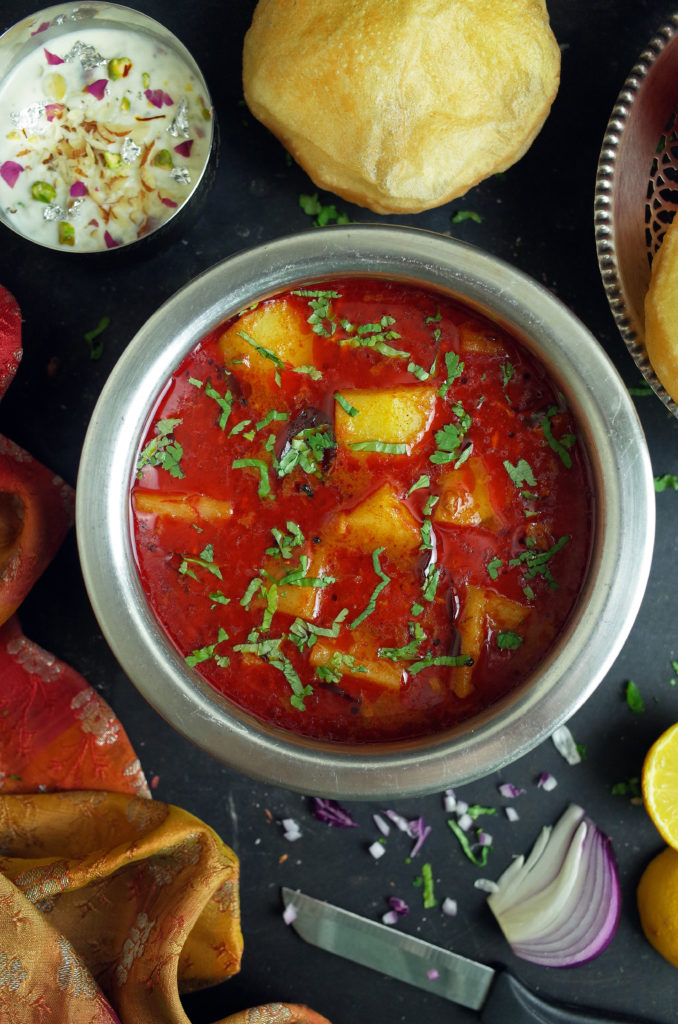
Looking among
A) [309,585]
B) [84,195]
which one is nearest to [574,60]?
[84,195]

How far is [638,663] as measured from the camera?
313 cm

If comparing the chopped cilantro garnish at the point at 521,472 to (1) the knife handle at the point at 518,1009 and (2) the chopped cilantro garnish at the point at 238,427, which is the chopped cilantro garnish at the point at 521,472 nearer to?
(2) the chopped cilantro garnish at the point at 238,427

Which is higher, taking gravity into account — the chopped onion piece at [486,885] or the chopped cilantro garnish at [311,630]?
the chopped cilantro garnish at [311,630]

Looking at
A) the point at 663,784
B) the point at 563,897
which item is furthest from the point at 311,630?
the point at 563,897

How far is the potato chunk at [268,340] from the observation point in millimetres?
2537

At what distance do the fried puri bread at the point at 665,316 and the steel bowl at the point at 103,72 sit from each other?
1445 millimetres

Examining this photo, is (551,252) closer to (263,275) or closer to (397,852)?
(263,275)

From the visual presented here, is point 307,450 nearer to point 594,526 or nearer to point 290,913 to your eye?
point 594,526

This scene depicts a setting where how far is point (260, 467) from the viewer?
2.50m

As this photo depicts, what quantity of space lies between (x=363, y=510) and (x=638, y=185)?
1363mm

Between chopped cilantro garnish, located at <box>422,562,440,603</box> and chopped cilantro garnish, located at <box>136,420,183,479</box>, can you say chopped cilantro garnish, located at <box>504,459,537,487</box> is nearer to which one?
chopped cilantro garnish, located at <box>422,562,440,603</box>

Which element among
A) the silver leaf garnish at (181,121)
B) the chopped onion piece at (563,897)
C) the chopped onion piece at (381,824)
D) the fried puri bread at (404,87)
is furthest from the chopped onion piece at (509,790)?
the silver leaf garnish at (181,121)

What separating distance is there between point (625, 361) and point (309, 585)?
142 cm

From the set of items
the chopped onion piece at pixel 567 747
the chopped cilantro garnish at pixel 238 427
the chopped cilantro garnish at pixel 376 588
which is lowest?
the chopped onion piece at pixel 567 747
